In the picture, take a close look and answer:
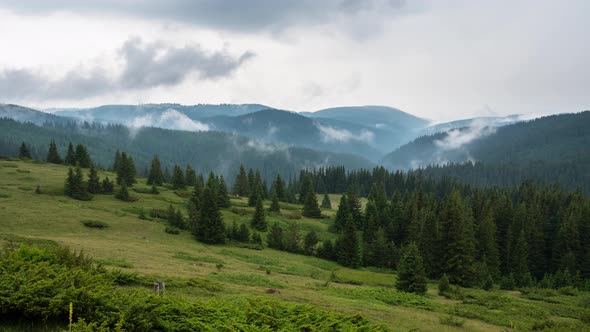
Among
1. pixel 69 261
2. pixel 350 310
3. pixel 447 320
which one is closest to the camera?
pixel 69 261

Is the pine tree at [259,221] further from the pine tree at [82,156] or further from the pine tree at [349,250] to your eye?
the pine tree at [82,156]

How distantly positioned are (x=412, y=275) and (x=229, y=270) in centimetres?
1996

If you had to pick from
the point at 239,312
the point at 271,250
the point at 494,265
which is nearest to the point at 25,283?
the point at 239,312

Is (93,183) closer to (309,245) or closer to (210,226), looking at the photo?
(210,226)

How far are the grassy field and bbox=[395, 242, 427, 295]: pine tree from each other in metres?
1.66

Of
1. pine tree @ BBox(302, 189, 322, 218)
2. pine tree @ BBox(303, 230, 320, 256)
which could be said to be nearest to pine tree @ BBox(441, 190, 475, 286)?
pine tree @ BBox(303, 230, 320, 256)

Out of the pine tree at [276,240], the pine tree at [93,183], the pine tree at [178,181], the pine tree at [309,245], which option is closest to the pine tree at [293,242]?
the pine tree at [276,240]

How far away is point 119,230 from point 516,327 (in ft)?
158

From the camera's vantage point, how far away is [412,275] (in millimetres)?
41312

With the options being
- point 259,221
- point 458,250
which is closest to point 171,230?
point 259,221

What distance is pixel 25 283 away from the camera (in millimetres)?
11547

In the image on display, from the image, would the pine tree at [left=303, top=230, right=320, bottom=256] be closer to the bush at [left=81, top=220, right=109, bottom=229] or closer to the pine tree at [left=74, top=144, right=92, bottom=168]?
the bush at [left=81, top=220, right=109, bottom=229]

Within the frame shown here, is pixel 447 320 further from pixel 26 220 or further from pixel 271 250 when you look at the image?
pixel 26 220

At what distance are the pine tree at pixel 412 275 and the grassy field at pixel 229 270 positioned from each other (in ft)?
5.46
